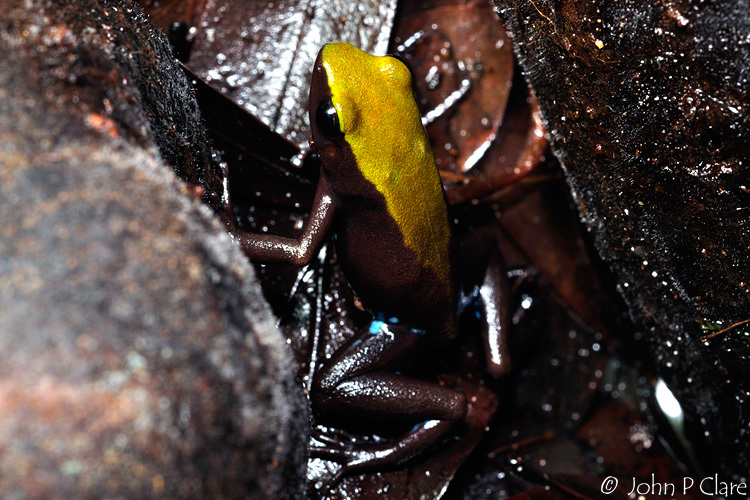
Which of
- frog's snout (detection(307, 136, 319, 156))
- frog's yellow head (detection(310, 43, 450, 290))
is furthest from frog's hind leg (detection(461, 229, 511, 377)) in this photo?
frog's snout (detection(307, 136, 319, 156))

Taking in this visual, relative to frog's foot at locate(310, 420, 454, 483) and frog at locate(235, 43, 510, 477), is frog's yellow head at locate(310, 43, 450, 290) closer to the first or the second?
frog at locate(235, 43, 510, 477)

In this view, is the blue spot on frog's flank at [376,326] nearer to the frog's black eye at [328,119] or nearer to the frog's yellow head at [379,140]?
the frog's yellow head at [379,140]

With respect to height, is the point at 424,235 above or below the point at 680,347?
above

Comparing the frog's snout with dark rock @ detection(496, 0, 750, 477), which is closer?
dark rock @ detection(496, 0, 750, 477)

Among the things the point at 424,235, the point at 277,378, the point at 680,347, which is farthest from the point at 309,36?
the point at 680,347

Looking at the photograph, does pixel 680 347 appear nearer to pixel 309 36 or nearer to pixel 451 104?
pixel 451 104

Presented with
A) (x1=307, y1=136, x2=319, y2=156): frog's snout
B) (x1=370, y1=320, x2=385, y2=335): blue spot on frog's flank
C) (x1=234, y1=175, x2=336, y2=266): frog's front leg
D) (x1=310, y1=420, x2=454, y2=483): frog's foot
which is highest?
(x1=307, y1=136, x2=319, y2=156): frog's snout
